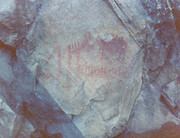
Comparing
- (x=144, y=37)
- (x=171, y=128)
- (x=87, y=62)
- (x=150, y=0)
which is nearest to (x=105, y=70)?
(x=87, y=62)

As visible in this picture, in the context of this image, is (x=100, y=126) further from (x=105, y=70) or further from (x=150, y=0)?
(x=150, y=0)

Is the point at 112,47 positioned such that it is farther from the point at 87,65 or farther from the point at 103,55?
the point at 87,65

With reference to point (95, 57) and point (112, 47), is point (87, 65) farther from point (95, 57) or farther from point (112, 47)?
point (112, 47)

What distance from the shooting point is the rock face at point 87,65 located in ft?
3.16

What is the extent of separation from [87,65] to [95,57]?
0.06 metres

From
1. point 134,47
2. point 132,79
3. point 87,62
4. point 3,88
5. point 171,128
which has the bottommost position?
point 171,128

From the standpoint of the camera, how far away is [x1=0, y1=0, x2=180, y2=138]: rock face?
96 centimetres

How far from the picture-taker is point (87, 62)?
1001 mm

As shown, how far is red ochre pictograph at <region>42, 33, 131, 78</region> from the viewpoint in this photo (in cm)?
98

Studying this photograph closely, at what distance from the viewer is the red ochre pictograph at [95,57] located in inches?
38.8

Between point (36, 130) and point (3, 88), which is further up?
point (3, 88)

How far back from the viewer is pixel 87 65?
100 cm

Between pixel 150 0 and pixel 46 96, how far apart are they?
2.68 feet

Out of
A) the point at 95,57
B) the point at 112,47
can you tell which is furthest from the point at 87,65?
the point at 112,47
